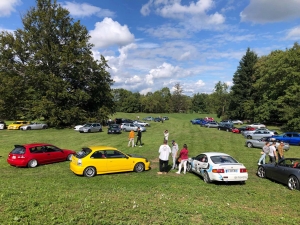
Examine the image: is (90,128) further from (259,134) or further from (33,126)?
(259,134)

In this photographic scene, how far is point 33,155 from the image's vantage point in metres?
14.3

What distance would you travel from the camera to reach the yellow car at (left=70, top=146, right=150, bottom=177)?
12031 mm

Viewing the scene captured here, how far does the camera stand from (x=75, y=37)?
48688 mm

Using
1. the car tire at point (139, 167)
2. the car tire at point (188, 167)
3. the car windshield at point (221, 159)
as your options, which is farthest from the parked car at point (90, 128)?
the car windshield at point (221, 159)

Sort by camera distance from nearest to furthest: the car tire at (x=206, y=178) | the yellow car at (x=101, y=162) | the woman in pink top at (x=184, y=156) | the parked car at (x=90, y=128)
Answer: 1. the car tire at (x=206, y=178)
2. the yellow car at (x=101, y=162)
3. the woman in pink top at (x=184, y=156)
4. the parked car at (x=90, y=128)

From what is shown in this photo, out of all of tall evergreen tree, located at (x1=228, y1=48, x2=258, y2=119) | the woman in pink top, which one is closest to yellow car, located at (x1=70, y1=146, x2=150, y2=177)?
the woman in pink top

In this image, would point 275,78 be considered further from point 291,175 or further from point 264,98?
point 291,175

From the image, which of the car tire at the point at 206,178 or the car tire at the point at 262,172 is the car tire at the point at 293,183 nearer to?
the car tire at the point at 262,172

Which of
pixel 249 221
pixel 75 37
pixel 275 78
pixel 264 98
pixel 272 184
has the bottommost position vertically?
pixel 272 184

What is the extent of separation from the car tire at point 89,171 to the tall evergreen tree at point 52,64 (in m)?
33.7

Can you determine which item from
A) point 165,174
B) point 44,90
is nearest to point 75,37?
point 44,90

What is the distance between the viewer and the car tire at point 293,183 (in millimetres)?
10416

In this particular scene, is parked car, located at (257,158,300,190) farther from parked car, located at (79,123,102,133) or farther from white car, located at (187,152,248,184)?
parked car, located at (79,123,102,133)

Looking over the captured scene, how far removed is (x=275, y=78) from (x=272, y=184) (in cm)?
4981
